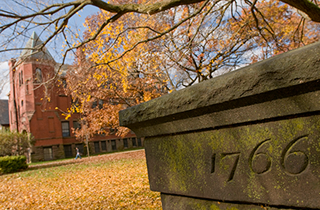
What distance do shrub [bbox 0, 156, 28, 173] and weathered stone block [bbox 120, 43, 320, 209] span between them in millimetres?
16524

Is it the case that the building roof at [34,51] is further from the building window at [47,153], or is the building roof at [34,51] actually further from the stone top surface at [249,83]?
the building window at [47,153]

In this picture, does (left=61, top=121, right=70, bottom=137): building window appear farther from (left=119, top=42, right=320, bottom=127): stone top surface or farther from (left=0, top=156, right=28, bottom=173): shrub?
(left=119, top=42, right=320, bottom=127): stone top surface

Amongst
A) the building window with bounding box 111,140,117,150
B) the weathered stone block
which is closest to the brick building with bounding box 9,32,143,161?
the building window with bounding box 111,140,117,150

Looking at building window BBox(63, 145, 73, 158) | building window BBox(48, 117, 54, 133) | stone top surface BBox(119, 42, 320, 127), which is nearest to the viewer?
stone top surface BBox(119, 42, 320, 127)

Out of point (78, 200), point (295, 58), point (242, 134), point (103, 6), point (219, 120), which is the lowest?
point (78, 200)

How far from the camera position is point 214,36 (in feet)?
37.9

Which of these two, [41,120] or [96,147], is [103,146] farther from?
[41,120]

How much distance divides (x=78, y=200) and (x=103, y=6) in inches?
194

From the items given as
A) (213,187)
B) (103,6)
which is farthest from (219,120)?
(103,6)

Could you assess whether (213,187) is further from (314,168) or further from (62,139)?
(62,139)

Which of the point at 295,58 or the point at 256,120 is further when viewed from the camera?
the point at 256,120

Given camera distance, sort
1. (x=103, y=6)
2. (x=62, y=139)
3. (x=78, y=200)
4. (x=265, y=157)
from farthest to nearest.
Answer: (x=62, y=139) < (x=78, y=200) < (x=103, y=6) < (x=265, y=157)

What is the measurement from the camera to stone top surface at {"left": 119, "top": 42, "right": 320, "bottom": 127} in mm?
1174

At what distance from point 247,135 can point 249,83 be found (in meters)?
0.35
